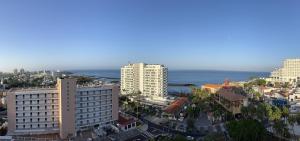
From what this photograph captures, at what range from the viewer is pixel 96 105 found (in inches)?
1069

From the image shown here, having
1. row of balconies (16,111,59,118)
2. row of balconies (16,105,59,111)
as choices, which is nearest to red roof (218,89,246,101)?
row of balconies (16,105,59,111)

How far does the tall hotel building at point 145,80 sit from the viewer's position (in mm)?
48156

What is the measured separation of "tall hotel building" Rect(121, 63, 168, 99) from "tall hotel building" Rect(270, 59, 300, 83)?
1627 inches

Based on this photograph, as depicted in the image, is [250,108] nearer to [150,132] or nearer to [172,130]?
[172,130]

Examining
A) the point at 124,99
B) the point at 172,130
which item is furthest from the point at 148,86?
the point at 172,130

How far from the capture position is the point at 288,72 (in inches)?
3123

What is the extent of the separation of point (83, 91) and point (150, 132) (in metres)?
7.41

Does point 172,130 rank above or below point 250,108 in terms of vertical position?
below

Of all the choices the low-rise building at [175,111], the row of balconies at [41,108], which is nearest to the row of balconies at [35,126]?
the row of balconies at [41,108]

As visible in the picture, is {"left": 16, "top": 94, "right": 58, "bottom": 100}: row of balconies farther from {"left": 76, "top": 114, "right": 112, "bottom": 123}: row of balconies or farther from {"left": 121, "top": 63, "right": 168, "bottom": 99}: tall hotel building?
{"left": 121, "top": 63, "right": 168, "bottom": 99}: tall hotel building

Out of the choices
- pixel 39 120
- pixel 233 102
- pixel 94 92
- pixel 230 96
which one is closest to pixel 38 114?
pixel 39 120

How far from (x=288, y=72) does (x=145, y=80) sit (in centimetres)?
4950

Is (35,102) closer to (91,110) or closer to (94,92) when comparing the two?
(91,110)

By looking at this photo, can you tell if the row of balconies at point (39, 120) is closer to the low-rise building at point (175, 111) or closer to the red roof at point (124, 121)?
the red roof at point (124, 121)
